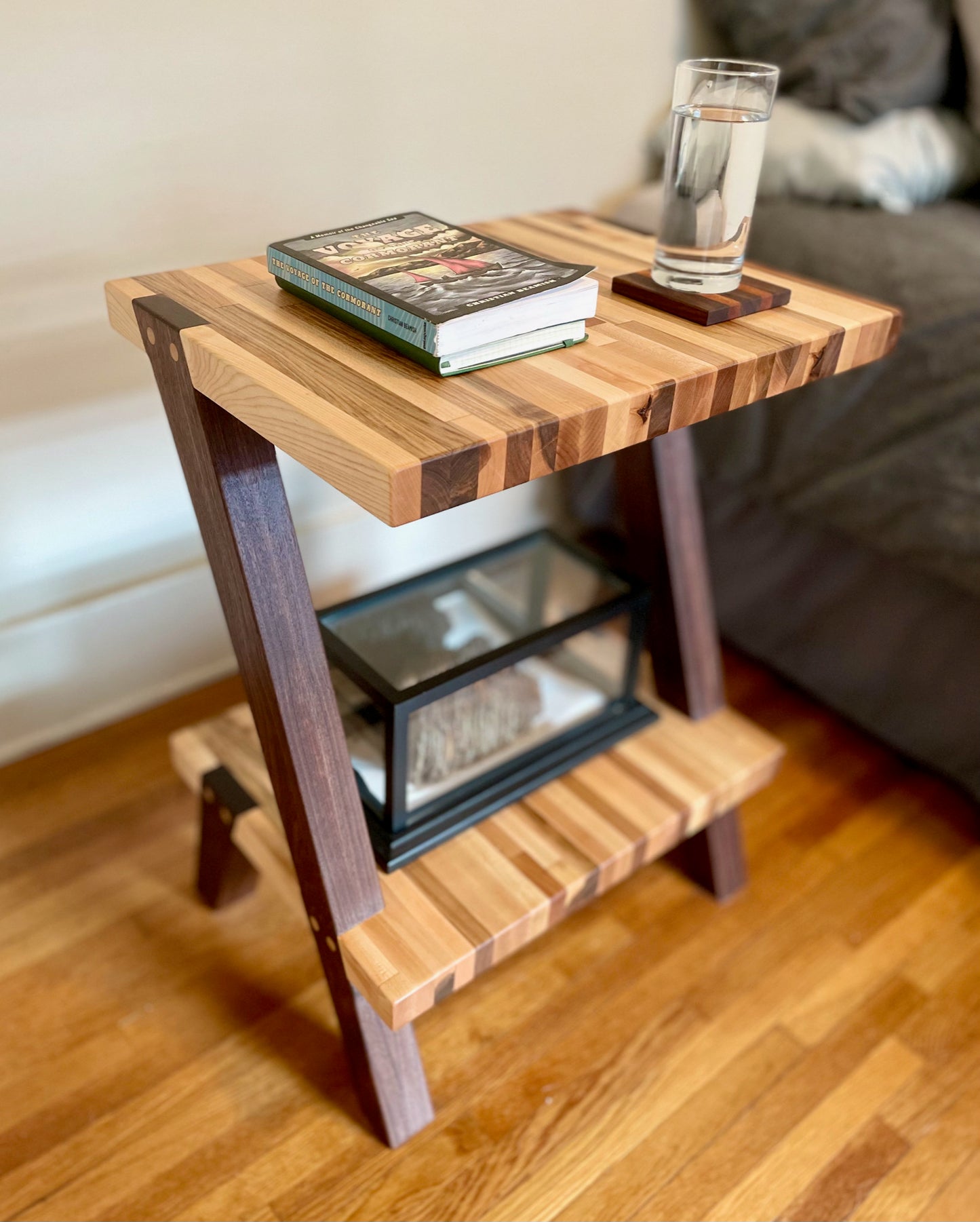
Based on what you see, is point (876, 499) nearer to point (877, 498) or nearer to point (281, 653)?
point (877, 498)

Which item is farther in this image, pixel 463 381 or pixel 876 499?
pixel 876 499

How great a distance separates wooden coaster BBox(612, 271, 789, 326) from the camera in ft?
2.54

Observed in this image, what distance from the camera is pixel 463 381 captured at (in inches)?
26.2

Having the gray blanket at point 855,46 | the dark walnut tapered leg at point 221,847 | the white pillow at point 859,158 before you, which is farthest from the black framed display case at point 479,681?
the gray blanket at point 855,46

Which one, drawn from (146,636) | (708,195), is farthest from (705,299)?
(146,636)

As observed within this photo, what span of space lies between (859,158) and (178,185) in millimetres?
883

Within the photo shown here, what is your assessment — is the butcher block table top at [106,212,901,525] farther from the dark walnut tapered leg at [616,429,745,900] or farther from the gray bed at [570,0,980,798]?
the gray bed at [570,0,980,798]

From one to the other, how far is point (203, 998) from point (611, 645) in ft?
1.87

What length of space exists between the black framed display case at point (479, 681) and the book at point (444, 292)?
0.31 metres

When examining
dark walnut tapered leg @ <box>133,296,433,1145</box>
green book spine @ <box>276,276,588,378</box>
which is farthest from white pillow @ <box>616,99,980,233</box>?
dark walnut tapered leg @ <box>133,296,433,1145</box>

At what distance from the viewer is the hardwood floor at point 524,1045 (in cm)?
89

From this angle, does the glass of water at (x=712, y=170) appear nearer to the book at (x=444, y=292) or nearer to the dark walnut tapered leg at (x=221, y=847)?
the book at (x=444, y=292)

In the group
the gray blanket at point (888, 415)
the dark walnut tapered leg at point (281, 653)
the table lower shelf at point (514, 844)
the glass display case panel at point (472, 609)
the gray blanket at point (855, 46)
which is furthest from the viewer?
the gray blanket at point (855, 46)

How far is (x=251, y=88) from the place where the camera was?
1.08 meters
